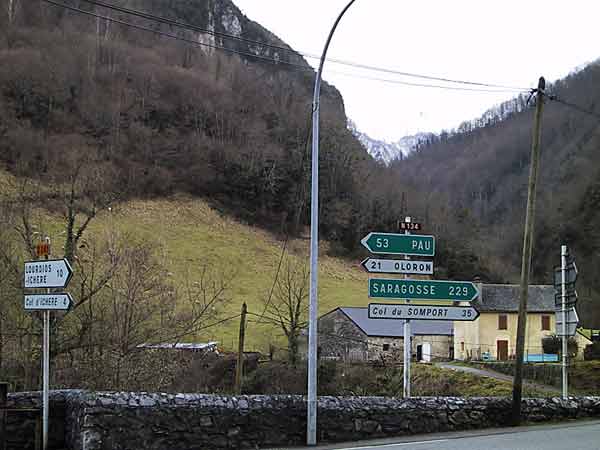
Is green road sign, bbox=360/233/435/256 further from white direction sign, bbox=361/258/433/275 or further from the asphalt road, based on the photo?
the asphalt road

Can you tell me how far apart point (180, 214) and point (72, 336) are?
59.4 metres

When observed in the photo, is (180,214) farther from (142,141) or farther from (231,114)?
(231,114)

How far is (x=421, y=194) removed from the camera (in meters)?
110

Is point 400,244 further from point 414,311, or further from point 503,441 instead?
point 503,441

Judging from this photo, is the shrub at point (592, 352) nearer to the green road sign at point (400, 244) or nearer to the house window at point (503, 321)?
the house window at point (503, 321)

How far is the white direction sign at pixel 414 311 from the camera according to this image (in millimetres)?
14484

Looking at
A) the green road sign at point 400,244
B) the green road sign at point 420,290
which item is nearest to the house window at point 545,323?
the green road sign at point 420,290

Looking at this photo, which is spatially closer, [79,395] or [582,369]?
[79,395]

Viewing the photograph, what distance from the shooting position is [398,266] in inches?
583

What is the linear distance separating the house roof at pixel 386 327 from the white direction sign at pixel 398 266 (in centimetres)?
3737

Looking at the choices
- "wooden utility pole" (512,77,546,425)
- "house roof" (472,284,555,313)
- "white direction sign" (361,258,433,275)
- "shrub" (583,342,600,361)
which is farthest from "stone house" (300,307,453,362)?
"white direction sign" (361,258,433,275)

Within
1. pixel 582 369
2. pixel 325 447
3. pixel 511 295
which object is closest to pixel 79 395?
pixel 325 447

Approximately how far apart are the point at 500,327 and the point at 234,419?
47472mm

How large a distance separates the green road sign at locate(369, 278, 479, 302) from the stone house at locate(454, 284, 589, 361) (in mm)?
40924
